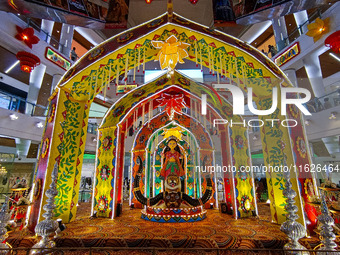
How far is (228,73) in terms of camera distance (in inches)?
195

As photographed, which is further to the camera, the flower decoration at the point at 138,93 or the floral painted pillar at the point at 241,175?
the flower decoration at the point at 138,93

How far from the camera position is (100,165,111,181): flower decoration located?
20.5 ft

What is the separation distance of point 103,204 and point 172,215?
2335mm

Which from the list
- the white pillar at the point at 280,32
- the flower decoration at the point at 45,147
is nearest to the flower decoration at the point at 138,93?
the flower decoration at the point at 45,147

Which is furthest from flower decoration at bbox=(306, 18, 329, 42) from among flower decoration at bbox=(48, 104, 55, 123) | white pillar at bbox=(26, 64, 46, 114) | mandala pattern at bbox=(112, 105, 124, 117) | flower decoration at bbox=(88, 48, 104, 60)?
white pillar at bbox=(26, 64, 46, 114)

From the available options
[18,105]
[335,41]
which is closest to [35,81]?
[18,105]

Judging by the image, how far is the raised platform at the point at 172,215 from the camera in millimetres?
5493

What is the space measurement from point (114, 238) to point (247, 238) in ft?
9.10

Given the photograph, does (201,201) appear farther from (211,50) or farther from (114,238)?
(211,50)

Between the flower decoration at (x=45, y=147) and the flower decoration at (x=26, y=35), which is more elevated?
the flower decoration at (x=26, y=35)

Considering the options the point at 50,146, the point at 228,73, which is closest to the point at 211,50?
the point at 228,73

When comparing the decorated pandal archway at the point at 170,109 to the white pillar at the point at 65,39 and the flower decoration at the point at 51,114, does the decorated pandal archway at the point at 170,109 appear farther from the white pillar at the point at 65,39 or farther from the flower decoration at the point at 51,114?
the white pillar at the point at 65,39

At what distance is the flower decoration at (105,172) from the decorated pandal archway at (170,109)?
3 centimetres

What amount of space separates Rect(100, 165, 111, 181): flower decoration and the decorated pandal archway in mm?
33
